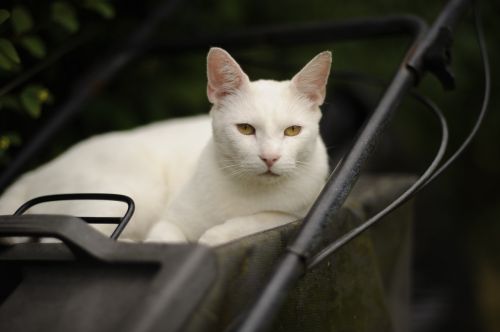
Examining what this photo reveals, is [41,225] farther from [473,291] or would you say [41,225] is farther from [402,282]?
[473,291]

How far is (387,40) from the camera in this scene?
12.3ft

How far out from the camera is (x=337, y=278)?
1326mm

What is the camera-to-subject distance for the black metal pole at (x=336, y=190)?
0.88m

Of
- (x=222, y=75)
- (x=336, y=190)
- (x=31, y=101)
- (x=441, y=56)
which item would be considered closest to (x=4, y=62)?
(x=31, y=101)

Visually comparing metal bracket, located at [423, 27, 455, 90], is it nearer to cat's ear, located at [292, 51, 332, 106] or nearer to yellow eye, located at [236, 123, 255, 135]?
cat's ear, located at [292, 51, 332, 106]

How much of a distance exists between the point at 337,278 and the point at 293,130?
39cm

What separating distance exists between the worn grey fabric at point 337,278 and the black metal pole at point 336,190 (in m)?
0.08

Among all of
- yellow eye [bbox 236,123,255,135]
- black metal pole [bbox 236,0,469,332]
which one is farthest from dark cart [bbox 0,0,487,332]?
yellow eye [bbox 236,123,255,135]

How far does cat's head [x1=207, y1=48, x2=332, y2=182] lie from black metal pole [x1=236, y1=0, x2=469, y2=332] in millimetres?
202

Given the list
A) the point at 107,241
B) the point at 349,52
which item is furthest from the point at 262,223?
the point at 349,52

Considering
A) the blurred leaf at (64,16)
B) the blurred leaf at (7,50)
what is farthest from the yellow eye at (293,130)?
the blurred leaf at (64,16)

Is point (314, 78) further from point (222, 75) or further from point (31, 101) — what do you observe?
point (31, 101)

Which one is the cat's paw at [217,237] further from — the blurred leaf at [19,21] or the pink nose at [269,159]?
the blurred leaf at [19,21]

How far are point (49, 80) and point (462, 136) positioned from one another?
9.62ft
